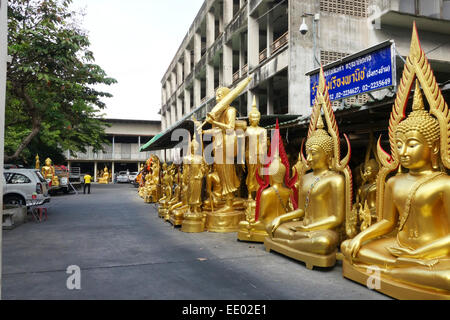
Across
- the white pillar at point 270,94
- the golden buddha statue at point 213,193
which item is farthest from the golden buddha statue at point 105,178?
the golden buddha statue at point 213,193

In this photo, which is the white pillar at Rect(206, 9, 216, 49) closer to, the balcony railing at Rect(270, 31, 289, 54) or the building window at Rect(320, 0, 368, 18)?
the balcony railing at Rect(270, 31, 289, 54)

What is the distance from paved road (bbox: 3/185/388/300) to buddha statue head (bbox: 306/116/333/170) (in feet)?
4.63

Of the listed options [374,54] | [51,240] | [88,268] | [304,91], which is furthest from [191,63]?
[88,268]

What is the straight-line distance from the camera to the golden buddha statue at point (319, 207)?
4293mm

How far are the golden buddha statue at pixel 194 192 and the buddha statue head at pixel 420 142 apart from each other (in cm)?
441

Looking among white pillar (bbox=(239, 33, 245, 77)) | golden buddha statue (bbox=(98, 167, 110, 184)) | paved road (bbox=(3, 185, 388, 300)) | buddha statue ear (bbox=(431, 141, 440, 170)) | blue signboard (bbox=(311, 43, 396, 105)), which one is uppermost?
white pillar (bbox=(239, 33, 245, 77))

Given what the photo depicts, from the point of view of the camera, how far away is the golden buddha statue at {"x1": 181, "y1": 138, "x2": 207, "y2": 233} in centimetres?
702

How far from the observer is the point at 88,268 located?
4.45 meters

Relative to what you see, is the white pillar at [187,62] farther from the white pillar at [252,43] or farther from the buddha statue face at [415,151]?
the buddha statue face at [415,151]

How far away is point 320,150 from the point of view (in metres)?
4.69

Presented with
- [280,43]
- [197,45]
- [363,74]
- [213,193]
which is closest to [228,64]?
[280,43]

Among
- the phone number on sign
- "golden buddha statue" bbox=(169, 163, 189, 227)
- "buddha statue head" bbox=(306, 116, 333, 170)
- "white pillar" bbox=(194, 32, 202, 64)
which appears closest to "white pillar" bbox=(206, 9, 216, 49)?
"white pillar" bbox=(194, 32, 202, 64)

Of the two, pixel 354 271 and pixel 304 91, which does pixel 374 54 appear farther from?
pixel 354 271

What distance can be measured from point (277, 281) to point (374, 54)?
616 cm
